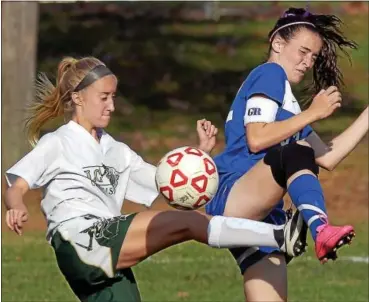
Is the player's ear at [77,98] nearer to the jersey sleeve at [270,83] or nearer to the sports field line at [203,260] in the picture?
the jersey sleeve at [270,83]

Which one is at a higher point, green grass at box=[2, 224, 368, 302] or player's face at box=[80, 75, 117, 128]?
player's face at box=[80, 75, 117, 128]

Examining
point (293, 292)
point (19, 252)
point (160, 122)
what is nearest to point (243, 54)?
point (160, 122)

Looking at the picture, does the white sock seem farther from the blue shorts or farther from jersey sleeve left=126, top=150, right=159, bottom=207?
jersey sleeve left=126, top=150, right=159, bottom=207

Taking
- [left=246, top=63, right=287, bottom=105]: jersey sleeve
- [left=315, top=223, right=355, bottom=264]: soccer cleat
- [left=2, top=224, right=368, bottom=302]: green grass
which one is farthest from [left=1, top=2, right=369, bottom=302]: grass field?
[left=315, top=223, right=355, bottom=264]: soccer cleat

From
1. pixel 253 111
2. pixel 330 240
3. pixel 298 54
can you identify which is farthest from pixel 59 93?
pixel 330 240

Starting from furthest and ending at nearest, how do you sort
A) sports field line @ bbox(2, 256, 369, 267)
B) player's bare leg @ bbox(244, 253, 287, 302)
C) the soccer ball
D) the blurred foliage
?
the blurred foliage < sports field line @ bbox(2, 256, 369, 267) < player's bare leg @ bbox(244, 253, 287, 302) < the soccer ball

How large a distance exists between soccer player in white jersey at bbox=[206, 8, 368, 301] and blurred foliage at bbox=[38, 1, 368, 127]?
13980mm

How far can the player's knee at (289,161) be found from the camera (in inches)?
262

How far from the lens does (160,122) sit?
21578 mm

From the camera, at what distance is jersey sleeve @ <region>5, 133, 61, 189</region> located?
6812mm

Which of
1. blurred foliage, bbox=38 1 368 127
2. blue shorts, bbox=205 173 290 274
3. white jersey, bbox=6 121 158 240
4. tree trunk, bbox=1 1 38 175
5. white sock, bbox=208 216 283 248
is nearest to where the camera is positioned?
white sock, bbox=208 216 283 248

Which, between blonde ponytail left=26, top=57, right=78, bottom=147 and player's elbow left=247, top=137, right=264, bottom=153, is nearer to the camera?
player's elbow left=247, top=137, right=264, bottom=153

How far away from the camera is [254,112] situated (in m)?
6.97

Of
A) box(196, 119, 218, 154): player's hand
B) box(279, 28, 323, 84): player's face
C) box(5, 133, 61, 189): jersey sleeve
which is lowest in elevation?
box(5, 133, 61, 189): jersey sleeve
